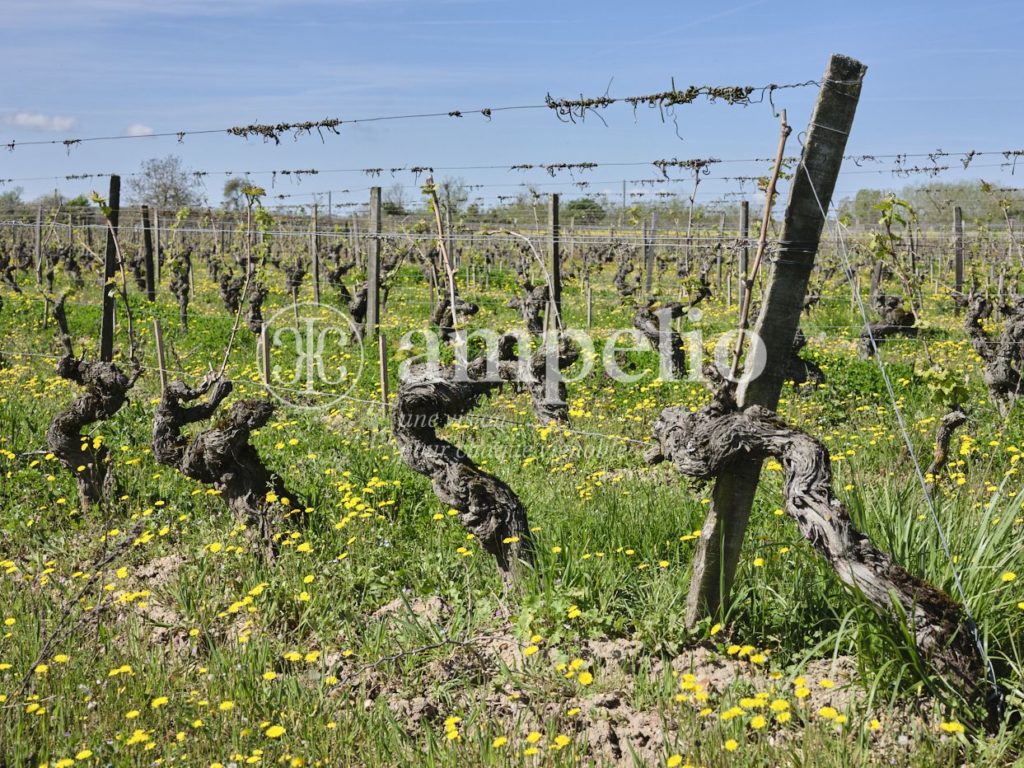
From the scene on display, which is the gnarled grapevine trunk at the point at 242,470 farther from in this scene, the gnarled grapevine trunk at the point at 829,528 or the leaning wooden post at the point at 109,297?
the leaning wooden post at the point at 109,297

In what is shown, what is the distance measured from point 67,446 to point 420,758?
4.35 m

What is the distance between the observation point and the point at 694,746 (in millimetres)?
3162

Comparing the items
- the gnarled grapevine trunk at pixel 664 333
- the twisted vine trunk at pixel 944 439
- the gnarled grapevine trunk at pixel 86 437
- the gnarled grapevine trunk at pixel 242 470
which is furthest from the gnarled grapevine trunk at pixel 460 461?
the gnarled grapevine trunk at pixel 664 333

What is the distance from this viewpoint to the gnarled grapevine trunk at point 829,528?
3232mm

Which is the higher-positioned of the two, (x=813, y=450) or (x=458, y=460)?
(x=813, y=450)

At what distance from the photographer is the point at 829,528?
11.0ft

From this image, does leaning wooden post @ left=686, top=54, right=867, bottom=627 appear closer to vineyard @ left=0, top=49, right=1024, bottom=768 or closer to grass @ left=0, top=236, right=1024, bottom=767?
vineyard @ left=0, top=49, right=1024, bottom=768

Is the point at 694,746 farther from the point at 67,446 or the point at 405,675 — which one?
the point at 67,446

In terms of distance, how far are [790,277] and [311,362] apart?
10055mm

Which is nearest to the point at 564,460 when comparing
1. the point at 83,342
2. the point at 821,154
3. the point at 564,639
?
the point at 564,639

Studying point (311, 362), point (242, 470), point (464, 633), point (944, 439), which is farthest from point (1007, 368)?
point (311, 362)

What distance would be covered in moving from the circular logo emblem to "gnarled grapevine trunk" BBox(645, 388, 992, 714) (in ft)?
18.7

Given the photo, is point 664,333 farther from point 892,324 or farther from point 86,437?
point 86,437

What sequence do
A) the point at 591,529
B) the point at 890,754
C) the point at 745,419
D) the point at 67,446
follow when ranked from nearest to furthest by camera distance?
the point at 890,754, the point at 745,419, the point at 591,529, the point at 67,446
